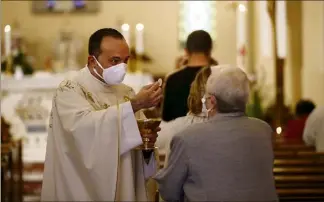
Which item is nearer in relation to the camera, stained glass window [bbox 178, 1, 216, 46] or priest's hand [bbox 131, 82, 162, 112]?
priest's hand [bbox 131, 82, 162, 112]

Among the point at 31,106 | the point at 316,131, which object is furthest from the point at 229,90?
the point at 31,106

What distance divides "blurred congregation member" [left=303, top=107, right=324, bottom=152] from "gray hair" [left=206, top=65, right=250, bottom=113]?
2154mm

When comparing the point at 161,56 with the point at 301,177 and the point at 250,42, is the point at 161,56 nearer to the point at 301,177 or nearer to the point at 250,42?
the point at 250,42

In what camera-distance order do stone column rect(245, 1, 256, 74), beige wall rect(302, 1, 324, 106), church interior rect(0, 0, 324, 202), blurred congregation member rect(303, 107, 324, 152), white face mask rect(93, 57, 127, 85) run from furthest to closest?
1. stone column rect(245, 1, 256, 74)
2. beige wall rect(302, 1, 324, 106)
3. church interior rect(0, 0, 324, 202)
4. blurred congregation member rect(303, 107, 324, 152)
5. white face mask rect(93, 57, 127, 85)

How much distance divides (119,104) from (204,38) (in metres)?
1.73

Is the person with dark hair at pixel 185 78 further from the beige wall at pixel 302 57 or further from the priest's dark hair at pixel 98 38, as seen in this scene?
the beige wall at pixel 302 57

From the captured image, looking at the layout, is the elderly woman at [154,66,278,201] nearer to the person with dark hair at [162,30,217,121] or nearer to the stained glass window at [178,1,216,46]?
the person with dark hair at [162,30,217,121]

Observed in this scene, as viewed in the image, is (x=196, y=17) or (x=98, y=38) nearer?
(x=98, y=38)

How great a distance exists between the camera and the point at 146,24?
13867mm

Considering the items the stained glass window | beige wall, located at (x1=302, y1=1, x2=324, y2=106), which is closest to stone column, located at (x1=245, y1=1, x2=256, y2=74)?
the stained glass window

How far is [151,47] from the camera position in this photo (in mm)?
13836

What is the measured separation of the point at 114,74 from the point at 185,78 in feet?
5.13

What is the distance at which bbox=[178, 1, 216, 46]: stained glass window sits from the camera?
13.9 m

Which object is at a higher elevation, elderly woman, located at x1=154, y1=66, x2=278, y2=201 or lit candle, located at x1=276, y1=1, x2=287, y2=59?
lit candle, located at x1=276, y1=1, x2=287, y2=59
